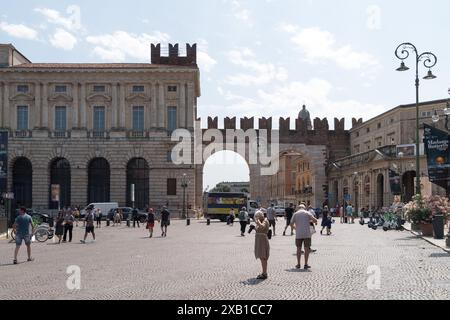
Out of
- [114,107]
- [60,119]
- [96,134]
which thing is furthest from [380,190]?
[60,119]

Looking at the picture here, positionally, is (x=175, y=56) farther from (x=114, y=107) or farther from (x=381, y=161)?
(x=381, y=161)

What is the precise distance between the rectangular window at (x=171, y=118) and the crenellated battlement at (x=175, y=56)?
234 inches

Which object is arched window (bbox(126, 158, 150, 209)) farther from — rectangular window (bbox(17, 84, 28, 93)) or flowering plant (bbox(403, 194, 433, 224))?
flowering plant (bbox(403, 194, 433, 224))

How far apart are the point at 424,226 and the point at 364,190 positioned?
32.6 m

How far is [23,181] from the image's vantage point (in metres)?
59.8

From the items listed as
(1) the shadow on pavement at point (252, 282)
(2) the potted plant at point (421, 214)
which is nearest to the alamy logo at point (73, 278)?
(1) the shadow on pavement at point (252, 282)

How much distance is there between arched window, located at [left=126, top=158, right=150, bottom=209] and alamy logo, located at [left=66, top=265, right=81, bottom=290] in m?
43.6

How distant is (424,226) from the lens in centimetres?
2736

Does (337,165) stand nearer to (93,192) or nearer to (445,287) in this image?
(93,192)

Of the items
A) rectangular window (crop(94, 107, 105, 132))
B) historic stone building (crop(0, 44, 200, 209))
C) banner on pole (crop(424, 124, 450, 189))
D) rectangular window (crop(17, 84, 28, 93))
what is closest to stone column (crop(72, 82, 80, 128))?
historic stone building (crop(0, 44, 200, 209))

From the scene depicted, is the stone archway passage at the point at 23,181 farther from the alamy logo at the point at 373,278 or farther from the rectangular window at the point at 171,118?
the alamy logo at the point at 373,278

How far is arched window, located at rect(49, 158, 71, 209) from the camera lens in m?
59.4

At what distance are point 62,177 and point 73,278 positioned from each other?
48.1 m
